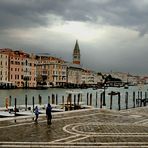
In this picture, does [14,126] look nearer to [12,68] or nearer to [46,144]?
[46,144]

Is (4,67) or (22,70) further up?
(4,67)

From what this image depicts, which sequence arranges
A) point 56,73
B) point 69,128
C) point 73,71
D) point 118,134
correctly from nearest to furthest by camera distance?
1. point 118,134
2. point 69,128
3. point 56,73
4. point 73,71

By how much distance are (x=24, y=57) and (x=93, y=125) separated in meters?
97.0

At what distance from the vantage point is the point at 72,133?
15578 millimetres

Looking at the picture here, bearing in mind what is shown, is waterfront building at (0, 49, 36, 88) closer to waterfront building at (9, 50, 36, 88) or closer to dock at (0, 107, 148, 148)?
waterfront building at (9, 50, 36, 88)

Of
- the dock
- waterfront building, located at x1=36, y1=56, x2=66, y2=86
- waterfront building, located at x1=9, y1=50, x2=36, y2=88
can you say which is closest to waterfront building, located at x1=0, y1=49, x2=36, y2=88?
waterfront building, located at x1=9, y1=50, x2=36, y2=88

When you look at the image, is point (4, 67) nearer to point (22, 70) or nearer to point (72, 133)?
point (22, 70)

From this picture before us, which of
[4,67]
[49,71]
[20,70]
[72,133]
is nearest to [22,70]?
[20,70]

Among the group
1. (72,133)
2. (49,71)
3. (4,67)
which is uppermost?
(4,67)

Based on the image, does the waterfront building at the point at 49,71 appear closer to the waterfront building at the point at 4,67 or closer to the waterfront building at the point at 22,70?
the waterfront building at the point at 22,70

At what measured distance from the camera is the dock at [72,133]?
13320mm

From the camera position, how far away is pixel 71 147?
502 inches

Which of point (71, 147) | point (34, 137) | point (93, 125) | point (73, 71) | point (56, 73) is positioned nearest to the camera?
point (71, 147)

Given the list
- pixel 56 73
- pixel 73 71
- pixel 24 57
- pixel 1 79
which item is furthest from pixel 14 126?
pixel 73 71
